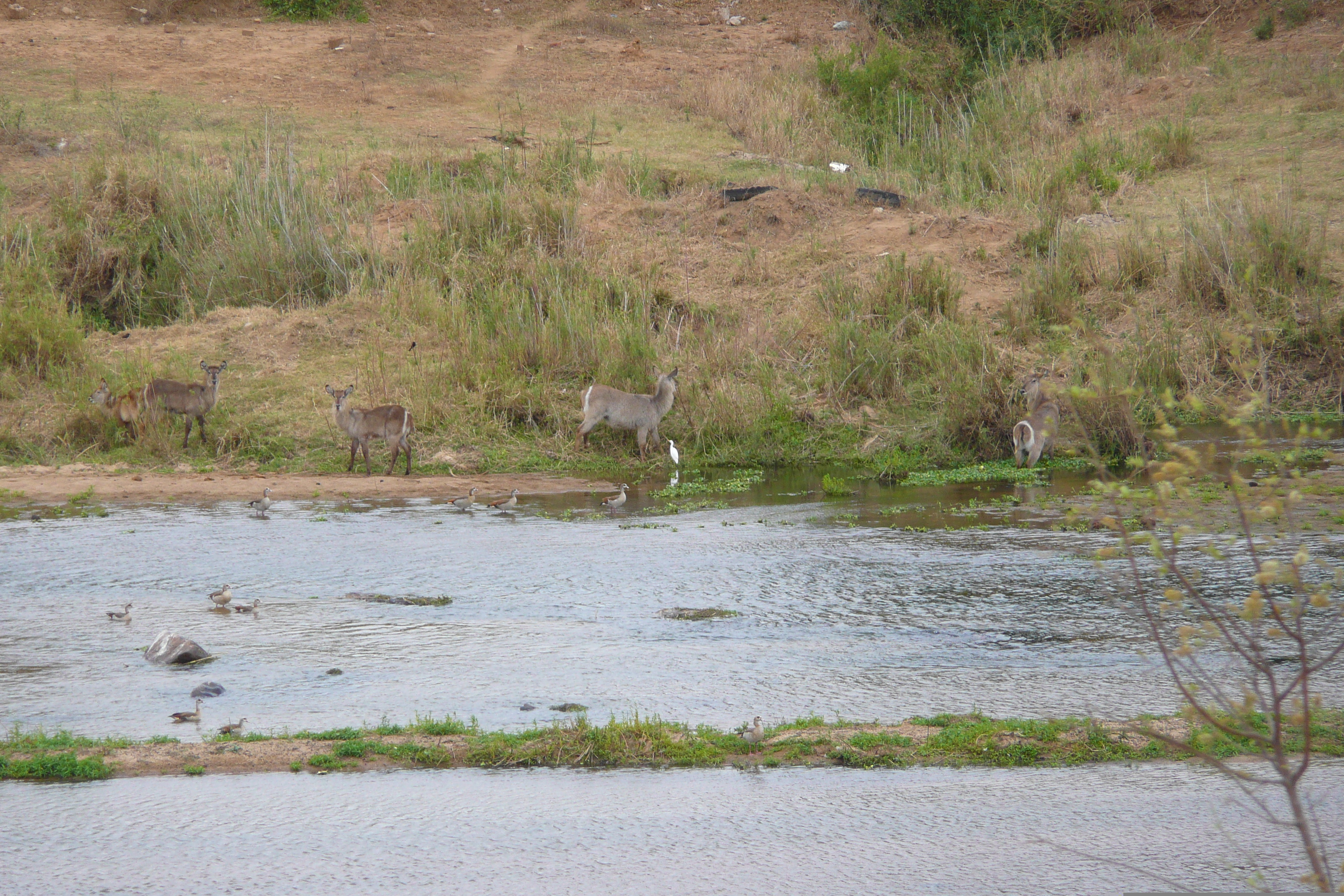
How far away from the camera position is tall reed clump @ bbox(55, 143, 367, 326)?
19562mm

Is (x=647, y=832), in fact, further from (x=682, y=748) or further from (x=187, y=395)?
(x=187, y=395)

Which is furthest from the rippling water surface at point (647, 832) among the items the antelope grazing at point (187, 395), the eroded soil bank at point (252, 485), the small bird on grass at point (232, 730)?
the antelope grazing at point (187, 395)

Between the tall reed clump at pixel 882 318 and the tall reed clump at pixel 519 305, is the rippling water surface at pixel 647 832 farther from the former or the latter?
the tall reed clump at pixel 882 318

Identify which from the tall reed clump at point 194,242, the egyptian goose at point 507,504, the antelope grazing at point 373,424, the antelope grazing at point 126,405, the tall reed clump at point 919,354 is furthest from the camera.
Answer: the tall reed clump at point 194,242

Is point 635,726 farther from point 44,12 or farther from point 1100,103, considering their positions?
point 44,12

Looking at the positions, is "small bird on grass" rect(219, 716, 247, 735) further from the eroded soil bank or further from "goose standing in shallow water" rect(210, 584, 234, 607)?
the eroded soil bank

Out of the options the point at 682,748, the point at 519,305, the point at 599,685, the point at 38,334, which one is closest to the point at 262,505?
the point at 519,305

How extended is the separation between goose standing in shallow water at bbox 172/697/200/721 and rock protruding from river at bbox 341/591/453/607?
254 centimetres

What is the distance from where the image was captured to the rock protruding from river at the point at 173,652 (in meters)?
8.10

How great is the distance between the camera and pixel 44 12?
1282 inches

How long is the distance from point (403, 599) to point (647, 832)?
4.55m

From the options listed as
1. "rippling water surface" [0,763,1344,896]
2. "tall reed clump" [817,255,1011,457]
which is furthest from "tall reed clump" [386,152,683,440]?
"rippling water surface" [0,763,1344,896]

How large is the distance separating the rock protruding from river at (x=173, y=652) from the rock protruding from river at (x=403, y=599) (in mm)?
1673

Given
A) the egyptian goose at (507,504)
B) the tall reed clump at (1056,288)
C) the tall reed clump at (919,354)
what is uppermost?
the tall reed clump at (1056,288)
